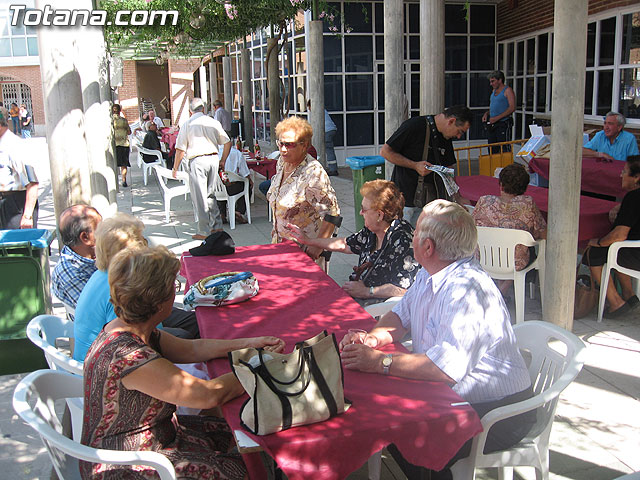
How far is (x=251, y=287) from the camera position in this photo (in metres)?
3.60

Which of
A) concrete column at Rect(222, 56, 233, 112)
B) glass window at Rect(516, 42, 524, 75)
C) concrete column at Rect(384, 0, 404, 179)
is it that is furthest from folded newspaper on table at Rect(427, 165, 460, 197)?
concrete column at Rect(222, 56, 233, 112)

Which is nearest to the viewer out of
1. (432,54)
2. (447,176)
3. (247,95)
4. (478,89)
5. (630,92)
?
(447,176)

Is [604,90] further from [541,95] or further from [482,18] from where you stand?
[482,18]

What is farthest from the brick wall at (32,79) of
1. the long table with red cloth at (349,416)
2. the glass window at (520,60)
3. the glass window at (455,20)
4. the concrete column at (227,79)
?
the long table with red cloth at (349,416)

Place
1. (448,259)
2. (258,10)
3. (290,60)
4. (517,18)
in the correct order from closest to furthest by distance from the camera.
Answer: (448,259)
(258,10)
(517,18)
(290,60)

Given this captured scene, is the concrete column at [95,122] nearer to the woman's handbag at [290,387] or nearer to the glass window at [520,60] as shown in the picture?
the woman's handbag at [290,387]

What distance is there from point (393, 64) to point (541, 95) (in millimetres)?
7589

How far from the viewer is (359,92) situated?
15.4 metres

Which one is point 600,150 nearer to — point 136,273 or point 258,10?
point 136,273

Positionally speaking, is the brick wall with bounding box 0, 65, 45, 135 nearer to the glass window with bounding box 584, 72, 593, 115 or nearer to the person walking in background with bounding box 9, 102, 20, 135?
the person walking in background with bounding box 9, 102, 20, 135

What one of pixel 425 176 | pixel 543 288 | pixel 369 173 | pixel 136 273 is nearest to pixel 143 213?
pixel 369 173

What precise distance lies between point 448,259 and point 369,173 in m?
4.99

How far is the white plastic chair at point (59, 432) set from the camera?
2148mm

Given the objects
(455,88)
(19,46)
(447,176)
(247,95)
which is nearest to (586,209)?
(447,176)
